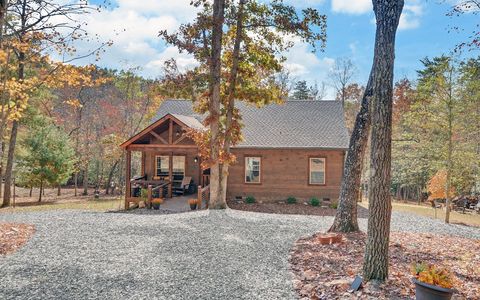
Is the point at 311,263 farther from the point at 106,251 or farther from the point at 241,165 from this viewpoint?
the point at 241,165

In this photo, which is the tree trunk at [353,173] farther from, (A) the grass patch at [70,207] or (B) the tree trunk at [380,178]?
(A) the grass patch at [70,207]

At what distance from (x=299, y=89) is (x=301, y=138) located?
33.9 metres

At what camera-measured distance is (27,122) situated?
21.8m

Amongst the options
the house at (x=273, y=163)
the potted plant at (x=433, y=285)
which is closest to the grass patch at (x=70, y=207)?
the house at (x=273, y=163)

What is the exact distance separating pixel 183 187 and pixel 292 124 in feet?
22.7

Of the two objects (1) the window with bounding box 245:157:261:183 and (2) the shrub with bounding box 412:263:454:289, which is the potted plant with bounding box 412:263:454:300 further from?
(1) the window with bounding box 245:157:261:183

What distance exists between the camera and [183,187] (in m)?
18.7

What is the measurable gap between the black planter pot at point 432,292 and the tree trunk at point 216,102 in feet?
35.6

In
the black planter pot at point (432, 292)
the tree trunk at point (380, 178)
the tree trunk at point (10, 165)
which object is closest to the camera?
the black planter pot at point (432, 292)

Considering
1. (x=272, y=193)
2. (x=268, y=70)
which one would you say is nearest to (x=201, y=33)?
(x=268, y=70)

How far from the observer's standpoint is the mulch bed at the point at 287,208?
1578 centimetres

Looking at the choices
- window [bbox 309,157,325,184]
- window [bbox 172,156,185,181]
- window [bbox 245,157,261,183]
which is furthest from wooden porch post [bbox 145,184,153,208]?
window [bbox 309,157,325,184]

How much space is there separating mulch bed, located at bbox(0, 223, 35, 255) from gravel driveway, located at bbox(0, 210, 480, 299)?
0.24m

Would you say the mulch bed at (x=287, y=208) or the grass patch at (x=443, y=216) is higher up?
the mulch bed at (x=287, y=208)
